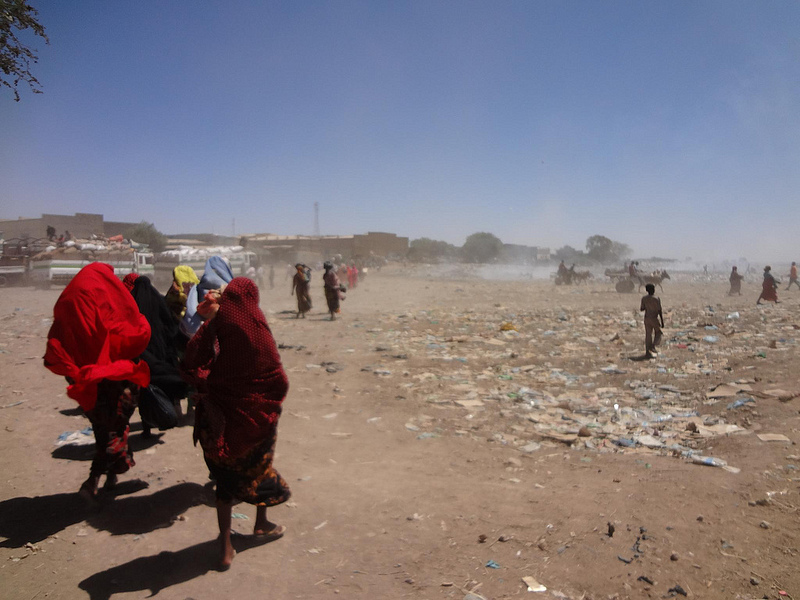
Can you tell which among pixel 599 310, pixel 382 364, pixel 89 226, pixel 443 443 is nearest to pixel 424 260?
pixel 89 226

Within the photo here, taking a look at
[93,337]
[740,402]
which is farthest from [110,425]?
[740,402]

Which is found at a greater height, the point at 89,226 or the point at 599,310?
the point at 89,226

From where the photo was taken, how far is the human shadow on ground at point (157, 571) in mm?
2631

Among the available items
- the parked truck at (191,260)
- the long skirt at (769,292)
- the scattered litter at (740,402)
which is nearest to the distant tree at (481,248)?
the parked truck at (191,260)

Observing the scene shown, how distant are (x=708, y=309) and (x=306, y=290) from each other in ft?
36.2

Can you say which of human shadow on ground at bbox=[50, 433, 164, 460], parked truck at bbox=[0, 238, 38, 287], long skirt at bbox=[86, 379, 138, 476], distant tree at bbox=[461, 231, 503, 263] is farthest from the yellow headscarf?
distant tree at bbox=[461, 231, 503, 263]

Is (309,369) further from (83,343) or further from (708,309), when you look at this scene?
(708,309)

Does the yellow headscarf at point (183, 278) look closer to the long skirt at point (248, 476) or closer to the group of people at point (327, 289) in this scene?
the long skirt at point (248, 476)

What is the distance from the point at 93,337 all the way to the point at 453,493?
8.73ft

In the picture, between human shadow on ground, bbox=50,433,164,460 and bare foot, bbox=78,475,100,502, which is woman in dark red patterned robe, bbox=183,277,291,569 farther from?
human shadow on ground, bbox=50,433,164,460

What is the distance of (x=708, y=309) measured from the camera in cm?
1430

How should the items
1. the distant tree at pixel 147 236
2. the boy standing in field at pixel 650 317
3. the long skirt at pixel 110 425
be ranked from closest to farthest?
the long skirt at pixel 110 425, the boy standing in field at pixel 650 317, the distant tree at pixel 147 236

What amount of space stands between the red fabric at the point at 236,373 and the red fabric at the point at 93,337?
83 cm

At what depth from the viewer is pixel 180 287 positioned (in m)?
4.69
